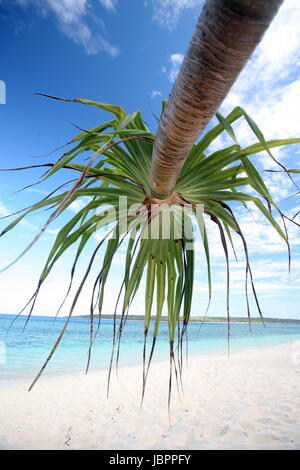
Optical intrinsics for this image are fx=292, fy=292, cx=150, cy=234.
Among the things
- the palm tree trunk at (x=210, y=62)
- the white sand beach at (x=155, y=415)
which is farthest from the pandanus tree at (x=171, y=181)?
the white sand beach at (x=155, y=415)

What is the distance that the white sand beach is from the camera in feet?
7.92

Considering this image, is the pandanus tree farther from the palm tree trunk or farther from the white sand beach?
the white sand beach

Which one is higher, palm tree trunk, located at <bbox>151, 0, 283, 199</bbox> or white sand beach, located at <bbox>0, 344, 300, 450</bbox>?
palm tree trunk, located at <bbox>151, 0, 283, 199</bbox>

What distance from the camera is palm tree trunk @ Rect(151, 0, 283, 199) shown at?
398mm

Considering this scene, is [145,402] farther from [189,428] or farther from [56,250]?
[56,250]

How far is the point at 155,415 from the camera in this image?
9.99ft

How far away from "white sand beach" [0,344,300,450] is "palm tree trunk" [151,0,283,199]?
2.49m

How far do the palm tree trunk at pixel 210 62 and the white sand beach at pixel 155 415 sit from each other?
2.49 metres

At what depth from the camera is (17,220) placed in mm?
1062

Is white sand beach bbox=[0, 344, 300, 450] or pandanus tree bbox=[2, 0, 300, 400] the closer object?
pandanus tree bbox=[2, 0, 300, 400]

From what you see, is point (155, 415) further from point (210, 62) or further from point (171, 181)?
point (210, 62)

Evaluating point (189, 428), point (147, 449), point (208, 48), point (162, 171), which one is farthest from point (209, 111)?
point (189, 428)

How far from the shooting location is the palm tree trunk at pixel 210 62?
0.40 meters

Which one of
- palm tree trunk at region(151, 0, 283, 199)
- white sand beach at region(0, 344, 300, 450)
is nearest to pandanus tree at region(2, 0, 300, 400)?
palm tree trunk at region(151, 0, 283, 199)
